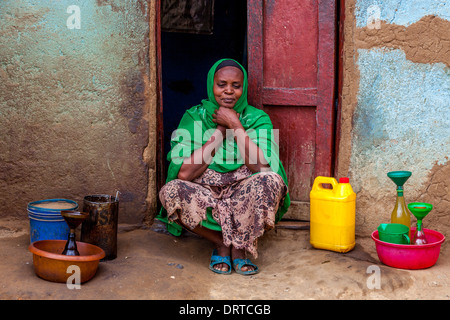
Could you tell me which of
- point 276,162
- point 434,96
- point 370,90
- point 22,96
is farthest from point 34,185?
point 434,96

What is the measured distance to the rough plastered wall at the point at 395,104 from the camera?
3.24 m

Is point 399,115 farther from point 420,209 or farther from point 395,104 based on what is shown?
point 420,209

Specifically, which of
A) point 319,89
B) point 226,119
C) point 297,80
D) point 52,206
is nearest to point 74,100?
point 52,206

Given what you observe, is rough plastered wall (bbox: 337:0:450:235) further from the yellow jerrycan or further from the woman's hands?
the woman's hands

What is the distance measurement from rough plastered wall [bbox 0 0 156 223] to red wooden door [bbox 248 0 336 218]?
83cm

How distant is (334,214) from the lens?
318 centimetres

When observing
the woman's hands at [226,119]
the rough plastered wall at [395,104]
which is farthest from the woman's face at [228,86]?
the rough plastered wall at [395,104]

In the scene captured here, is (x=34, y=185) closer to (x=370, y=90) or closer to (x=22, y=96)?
(x=22, y=96)

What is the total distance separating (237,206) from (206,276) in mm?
484

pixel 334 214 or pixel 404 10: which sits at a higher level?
pixel 404 10

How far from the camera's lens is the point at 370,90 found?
11.0 feet

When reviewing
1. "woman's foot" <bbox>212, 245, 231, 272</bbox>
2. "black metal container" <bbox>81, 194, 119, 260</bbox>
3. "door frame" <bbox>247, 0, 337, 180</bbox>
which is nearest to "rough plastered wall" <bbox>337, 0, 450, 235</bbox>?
"door frame" <bbox>247, 0, 337, 180</bbox>

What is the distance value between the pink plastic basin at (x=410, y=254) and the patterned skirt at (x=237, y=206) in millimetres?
725

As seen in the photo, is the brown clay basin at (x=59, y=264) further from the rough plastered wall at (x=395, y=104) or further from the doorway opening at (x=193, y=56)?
the doorway opening at (x=193, y=56)
